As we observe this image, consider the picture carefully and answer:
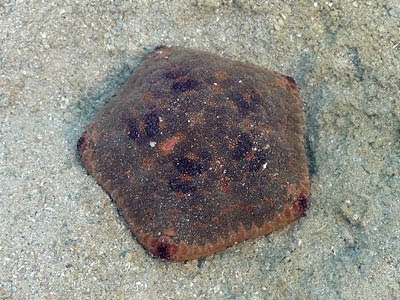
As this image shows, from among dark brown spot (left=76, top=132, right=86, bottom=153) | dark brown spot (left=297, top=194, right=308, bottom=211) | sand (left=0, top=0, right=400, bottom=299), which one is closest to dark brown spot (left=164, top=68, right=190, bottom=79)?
dark brown spot (left=76, top=132, right=86, bottom=153)

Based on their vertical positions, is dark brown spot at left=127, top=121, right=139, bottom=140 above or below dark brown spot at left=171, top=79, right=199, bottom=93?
below

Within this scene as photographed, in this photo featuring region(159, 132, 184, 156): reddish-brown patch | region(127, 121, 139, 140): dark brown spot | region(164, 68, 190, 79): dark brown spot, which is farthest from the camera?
region(164, 68, 190, 79): dark brown spot

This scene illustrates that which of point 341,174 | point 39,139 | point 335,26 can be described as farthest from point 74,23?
point 341,174

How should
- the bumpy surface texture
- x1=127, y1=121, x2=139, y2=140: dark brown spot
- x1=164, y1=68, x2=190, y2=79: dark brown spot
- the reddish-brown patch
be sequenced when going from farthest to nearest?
x1=164, y1=68, x2=190, y2=79: dark brown spot
x1=127, y1=121, x2=139, y2=140: dark brown spot
the reddish-brown patch
the bumpy surface texture

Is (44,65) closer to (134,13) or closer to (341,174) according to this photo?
(134,13)

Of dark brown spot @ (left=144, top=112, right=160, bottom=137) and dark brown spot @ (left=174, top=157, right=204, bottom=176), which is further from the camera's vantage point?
dark brown spot @ (left=144, top=112, right=160, bottom=137)

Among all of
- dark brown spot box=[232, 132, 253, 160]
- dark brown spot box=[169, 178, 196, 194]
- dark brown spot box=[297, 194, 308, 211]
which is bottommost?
dark brown spot box=[297, 194, 308, 211]

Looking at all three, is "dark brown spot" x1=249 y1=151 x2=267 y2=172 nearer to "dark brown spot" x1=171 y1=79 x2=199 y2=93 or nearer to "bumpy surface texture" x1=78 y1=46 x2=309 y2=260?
"bumpy surface texture" x1=78 y1=46 x2=309 y2=260
